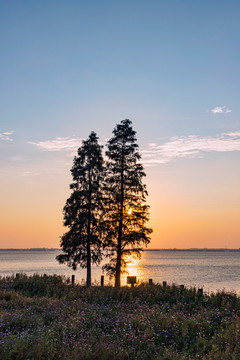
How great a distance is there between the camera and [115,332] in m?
10.6

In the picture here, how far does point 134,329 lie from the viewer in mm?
11109

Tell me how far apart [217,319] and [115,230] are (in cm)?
1751

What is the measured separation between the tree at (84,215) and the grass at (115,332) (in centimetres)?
1417

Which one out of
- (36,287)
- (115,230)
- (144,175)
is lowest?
(36,287)

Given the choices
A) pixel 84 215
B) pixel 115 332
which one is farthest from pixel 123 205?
pixel 115 332

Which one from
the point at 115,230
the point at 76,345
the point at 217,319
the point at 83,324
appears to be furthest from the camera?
the point at 115,230

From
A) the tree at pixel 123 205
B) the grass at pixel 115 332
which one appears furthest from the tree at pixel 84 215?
the grass at pixel 115 332

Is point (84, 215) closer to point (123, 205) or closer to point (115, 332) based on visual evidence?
point (123, 205)

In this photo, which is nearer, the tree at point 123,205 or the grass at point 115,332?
the grass at point 115,332

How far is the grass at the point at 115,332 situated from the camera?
8.91 metres

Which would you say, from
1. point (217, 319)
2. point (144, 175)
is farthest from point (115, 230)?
point (217, 319)

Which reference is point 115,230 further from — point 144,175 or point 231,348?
point 231,348

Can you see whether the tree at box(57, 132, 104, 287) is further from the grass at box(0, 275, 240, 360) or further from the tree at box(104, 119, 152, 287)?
the grass at box(0, 275, 240, 360)

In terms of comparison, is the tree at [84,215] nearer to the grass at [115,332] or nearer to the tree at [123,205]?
the tree at [123,205]
